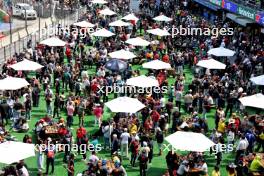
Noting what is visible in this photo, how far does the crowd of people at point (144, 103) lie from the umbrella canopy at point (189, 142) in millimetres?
567

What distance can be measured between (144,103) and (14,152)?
9015mm

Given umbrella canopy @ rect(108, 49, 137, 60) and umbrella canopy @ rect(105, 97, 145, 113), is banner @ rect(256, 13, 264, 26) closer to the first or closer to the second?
umbrella canopy @ rect(108, 49, 137, 60)

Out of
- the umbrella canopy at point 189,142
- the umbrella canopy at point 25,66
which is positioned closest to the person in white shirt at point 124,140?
the umbrella canopy at point 189,142

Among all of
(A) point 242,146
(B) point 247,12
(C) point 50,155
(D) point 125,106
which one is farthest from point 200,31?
(C) point 50,155

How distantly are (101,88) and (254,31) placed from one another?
57.1ft

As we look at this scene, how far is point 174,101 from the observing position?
28.3 m

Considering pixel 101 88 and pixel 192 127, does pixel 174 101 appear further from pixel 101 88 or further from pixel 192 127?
pixel 192 127

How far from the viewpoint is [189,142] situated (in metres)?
18.5

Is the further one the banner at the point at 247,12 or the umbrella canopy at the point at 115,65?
the banner at the point at 247,12

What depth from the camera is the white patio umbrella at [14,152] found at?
16.8m

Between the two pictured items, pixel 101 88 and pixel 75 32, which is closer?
pixel 101 88

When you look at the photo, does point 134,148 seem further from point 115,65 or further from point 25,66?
point 25,66

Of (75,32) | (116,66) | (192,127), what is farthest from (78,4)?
(192,127)

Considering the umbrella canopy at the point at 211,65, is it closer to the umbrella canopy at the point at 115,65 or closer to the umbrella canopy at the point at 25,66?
the umbrella canopy at the point at 115,65
